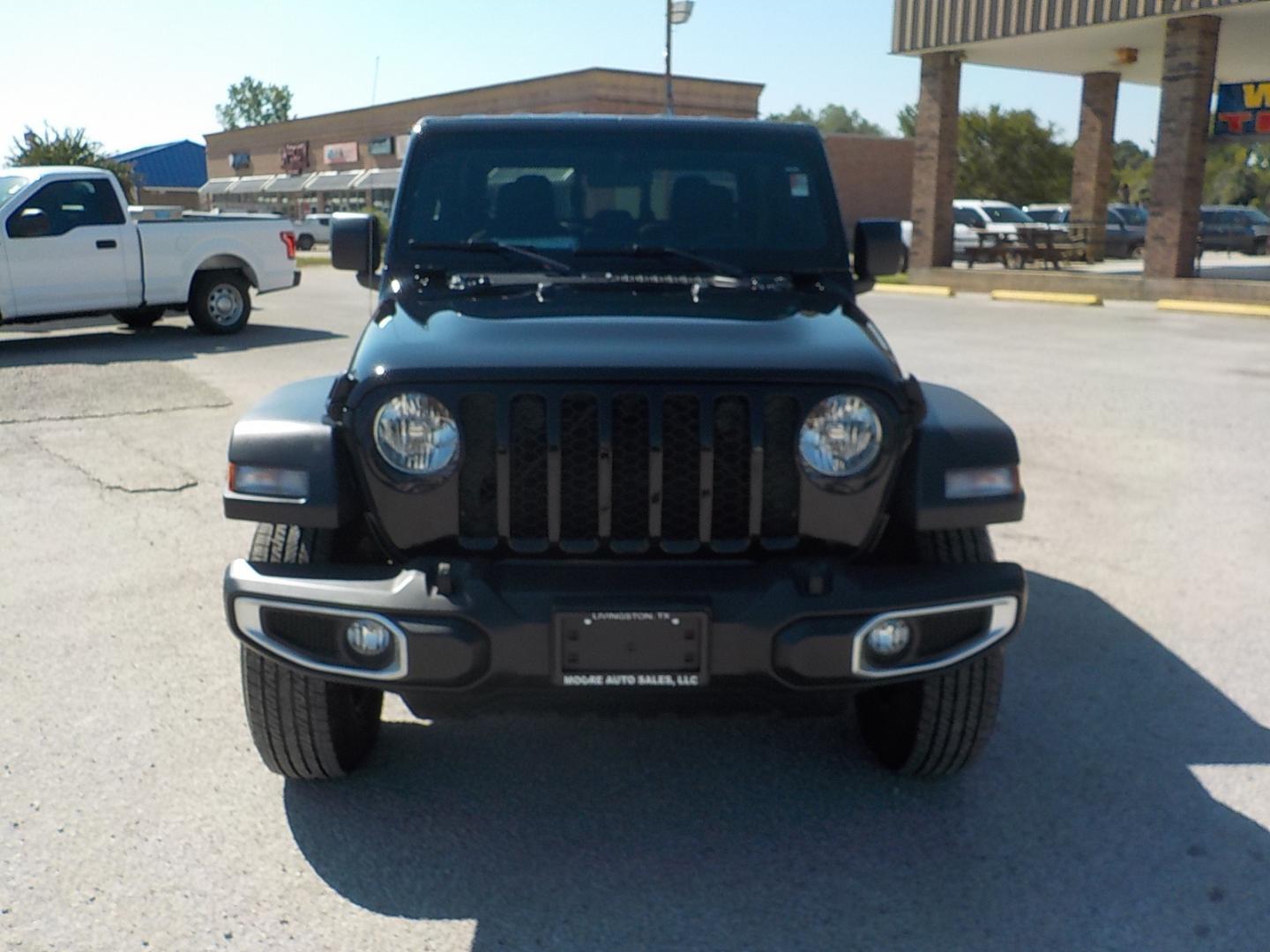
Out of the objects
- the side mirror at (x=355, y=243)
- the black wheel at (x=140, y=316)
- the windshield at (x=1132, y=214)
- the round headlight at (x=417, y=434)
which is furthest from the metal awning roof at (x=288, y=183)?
the round headlight at (x=417, y=434)

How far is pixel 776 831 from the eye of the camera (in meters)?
3.22

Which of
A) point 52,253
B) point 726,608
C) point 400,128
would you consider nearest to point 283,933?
point 726,608

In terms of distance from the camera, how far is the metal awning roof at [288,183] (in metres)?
64.2

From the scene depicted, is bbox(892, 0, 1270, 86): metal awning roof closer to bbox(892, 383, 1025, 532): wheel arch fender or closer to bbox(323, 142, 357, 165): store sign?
bbox(892, 383, 1025, 532): wheel arch fender

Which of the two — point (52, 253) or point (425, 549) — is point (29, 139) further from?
point (425, 549)

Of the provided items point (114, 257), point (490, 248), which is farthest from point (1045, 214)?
point (490, 248)

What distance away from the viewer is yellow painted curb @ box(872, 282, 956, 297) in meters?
22.7

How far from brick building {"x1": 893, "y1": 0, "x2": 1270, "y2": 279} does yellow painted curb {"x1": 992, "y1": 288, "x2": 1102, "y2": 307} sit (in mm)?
1368

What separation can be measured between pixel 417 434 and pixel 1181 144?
19697 millimetres

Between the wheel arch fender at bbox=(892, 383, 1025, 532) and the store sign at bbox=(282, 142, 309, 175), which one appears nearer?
the wheel arch fender at bbox=(892, 383, 1025, 532)

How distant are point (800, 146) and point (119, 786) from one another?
3.01 meters

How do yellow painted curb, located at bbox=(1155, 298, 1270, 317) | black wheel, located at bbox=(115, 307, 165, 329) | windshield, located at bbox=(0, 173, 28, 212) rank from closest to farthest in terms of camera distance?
windshield, located at bbox=(0, 173, 28, 212) → black wheel, located at bbox=(115, 307, 165, 329) → yellow painted curb, located at bbox=(1155, 298, 1270, 317)

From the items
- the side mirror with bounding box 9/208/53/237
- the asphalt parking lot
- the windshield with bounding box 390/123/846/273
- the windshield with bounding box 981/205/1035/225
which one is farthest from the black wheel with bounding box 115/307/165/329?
the windshield with bounding box 981/205/1035/225

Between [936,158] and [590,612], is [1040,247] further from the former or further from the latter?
[590,612]
